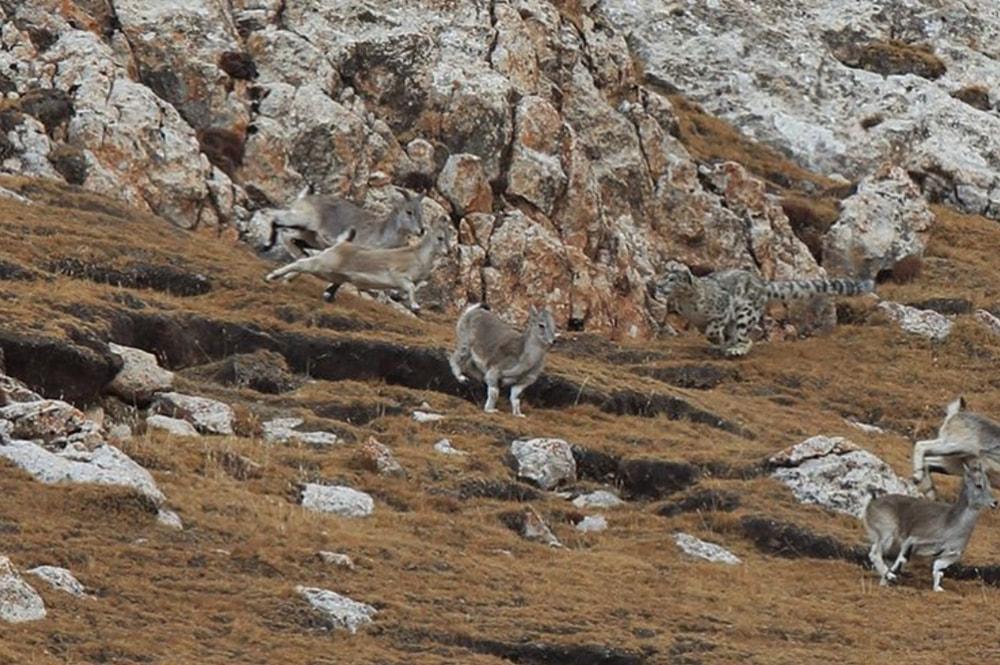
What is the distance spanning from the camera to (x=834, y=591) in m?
26.8

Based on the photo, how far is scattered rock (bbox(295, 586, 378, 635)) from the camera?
68.4 ft

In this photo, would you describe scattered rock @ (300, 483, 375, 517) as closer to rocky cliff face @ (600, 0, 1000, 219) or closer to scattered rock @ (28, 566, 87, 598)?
scattered rock @ (28, 566, 87, 598)

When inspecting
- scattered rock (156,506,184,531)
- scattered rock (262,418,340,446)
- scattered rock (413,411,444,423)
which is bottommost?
scattered rock (413,411,444,423)

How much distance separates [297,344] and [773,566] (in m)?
11.0

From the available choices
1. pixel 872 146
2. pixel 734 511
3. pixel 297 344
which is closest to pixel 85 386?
pixel 297 344

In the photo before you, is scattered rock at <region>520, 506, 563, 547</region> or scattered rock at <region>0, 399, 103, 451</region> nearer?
Result: scattered rock at <region>0, 399, 103, 451</region>

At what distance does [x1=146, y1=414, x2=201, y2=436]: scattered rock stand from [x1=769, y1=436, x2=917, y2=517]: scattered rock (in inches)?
364

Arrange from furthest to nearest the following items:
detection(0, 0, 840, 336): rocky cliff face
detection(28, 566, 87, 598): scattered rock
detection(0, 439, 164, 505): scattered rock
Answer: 1. detection(0, 0, 840, 336): rocky cliff face
2. detection(0, 439, 164, 505): scattered rock
3. detection(28, 566, 87, 598): scattered rock

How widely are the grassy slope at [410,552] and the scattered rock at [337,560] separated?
19 cm

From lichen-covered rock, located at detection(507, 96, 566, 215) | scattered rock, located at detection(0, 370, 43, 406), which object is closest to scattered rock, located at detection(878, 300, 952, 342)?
lichen-covered rock, located at detection(507, 96, 566, 215)

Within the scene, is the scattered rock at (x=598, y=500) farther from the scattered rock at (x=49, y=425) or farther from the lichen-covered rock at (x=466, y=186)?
the lichen-covered rock at (x=466, y=186)

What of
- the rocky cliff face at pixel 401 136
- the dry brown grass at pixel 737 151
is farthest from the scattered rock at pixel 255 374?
the dry brown grass at pixel 737 151

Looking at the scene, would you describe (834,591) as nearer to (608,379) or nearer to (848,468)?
(848,468)

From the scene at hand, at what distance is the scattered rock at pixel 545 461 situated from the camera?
3075 centimetres
